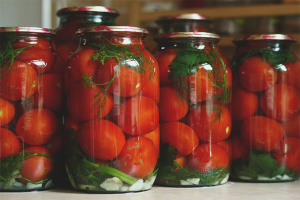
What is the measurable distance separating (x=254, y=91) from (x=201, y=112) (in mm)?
126

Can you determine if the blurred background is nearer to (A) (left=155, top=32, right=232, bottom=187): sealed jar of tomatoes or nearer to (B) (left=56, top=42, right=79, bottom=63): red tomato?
(B) (left=56, top=42, right=79, bottom=63): red tomato

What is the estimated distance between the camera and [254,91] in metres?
0.73

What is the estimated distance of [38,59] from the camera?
634mm

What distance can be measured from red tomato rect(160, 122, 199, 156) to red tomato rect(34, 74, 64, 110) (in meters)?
0.19

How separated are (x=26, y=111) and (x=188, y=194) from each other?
0.97 feet

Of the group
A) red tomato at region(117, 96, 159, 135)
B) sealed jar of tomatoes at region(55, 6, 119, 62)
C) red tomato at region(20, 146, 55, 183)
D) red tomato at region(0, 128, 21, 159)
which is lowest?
red tomato at region(20, 146, 55, 183)

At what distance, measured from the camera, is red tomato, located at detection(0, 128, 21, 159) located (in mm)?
622

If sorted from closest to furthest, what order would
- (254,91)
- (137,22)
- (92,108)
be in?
1. (92,108)
2. (254,91)
3. (137,22)

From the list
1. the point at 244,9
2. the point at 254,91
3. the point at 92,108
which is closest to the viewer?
the point at 92,108

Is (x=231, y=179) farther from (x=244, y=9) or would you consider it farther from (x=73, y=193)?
(x=244, y=9)

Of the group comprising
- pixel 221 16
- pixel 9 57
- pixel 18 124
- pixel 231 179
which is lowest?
pixel 231 179

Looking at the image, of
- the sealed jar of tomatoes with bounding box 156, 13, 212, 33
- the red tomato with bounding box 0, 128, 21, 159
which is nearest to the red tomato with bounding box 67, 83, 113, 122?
the red tomato with bounding box 0, 128, 21, 159

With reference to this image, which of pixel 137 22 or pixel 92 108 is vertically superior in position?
pixel 137 22

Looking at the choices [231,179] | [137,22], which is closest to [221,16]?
[137,22]
